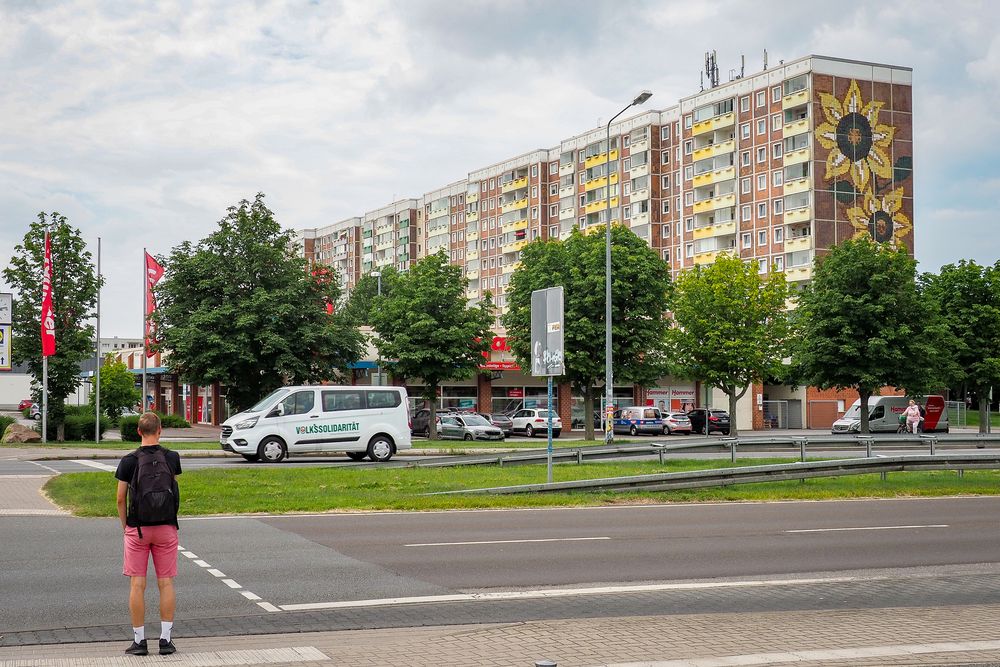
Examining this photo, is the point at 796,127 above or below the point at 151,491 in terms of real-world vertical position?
above

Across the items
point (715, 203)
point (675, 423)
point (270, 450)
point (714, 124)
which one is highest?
point (714, 124)

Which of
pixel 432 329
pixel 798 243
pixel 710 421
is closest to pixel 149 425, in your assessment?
pixel 432 329

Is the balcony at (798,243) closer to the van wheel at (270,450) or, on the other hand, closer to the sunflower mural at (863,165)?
the sunflower mural at (863,165)

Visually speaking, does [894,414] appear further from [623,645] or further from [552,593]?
[623,645]

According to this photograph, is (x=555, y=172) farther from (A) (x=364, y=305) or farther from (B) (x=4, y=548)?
(B) (x=4, y=548)

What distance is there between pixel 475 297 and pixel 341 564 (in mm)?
112200

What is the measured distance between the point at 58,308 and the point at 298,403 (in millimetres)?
15750

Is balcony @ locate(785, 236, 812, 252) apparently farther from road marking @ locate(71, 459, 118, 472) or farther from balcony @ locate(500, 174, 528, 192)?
road marking @ locate(71, 459, 118, 472)

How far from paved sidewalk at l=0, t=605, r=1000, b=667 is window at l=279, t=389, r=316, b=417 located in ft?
70.8

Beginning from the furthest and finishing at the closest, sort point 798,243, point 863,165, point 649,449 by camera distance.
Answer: point 863,165
point 798,243
point 649,449

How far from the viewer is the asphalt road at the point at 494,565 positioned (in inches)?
360

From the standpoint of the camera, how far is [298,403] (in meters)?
29.6

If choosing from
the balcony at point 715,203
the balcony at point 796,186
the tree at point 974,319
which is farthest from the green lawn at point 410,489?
the balcony at point 715,203

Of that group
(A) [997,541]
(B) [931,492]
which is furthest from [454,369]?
(A) [997,541]
